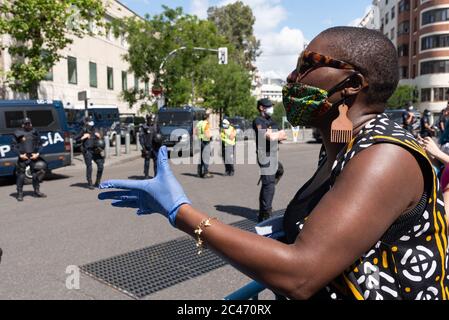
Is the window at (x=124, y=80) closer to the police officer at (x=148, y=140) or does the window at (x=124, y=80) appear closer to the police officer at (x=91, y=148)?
the police officer at (x=148, y=140)

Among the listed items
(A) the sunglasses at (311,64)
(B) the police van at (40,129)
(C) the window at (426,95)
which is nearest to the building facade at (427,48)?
(C) the window at (426,95)

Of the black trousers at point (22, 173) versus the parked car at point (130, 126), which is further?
the parked car at point (130, 126)

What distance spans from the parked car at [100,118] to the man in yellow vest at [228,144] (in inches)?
366

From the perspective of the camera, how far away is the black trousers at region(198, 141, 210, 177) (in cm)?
1159

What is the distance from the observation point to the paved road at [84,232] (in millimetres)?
4059

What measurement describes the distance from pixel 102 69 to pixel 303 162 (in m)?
20.8

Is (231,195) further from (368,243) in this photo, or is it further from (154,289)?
(368,243)

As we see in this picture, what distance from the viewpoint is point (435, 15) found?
5309 centimetres

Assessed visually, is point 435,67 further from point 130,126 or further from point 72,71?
point 72,71

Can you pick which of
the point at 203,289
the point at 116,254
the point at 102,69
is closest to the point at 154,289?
the point at 203,289

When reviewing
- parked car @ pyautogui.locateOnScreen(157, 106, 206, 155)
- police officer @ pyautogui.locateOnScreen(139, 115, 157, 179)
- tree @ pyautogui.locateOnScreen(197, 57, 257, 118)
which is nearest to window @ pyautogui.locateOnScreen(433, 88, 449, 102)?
tree @ pyautogui.locateOnScreen(197, 57, 257, 118)

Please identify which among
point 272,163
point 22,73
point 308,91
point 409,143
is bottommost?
point 272,163

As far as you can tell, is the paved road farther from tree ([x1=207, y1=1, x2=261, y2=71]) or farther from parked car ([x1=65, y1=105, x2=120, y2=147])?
tree ([x1=207, y1=1, x2=261, y2=71])

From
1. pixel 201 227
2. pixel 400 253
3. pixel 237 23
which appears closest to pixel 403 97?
pixel 237 23
